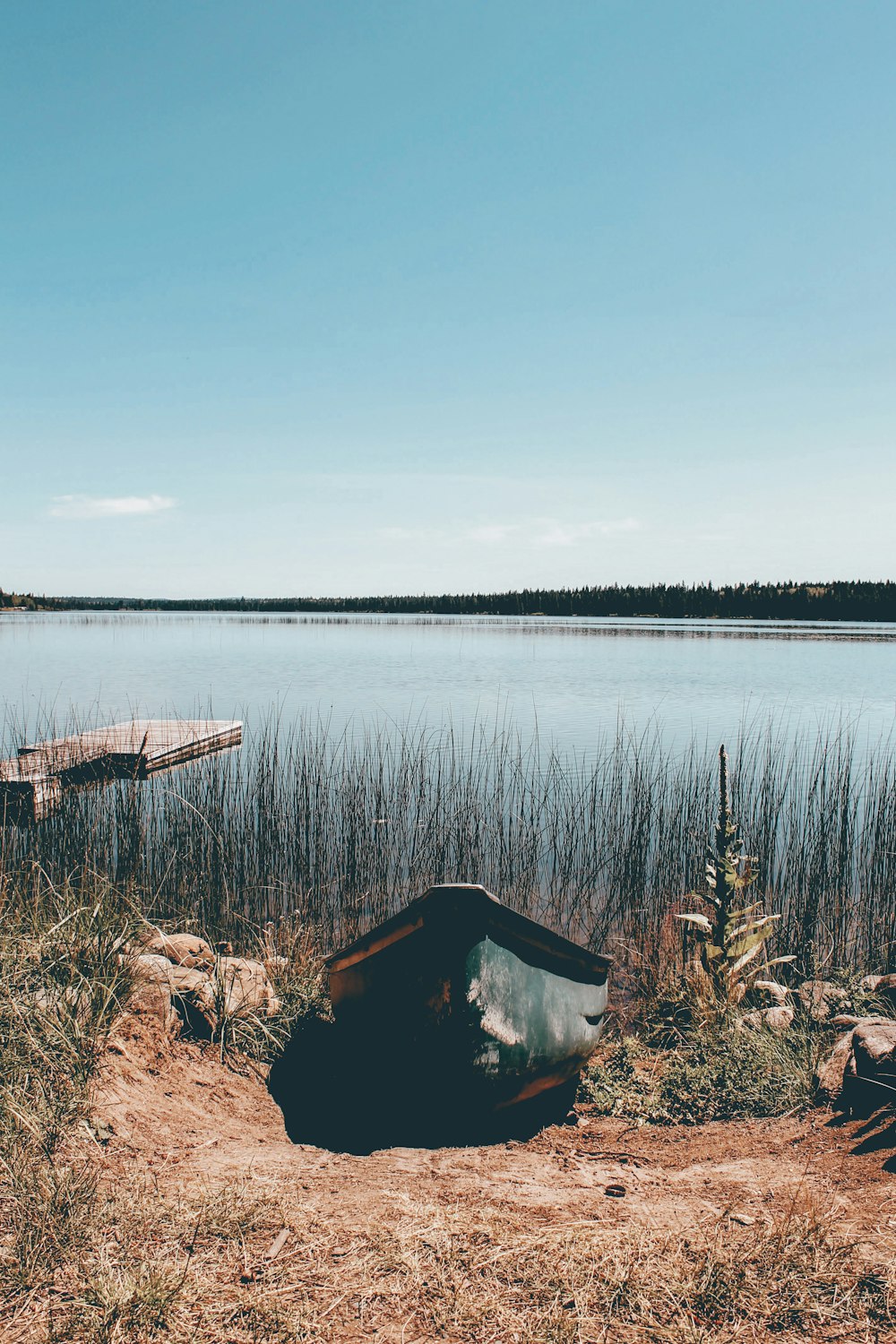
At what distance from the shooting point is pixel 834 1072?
3949mm

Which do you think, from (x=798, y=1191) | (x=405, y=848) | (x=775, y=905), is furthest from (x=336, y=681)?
(x=798, y=1191)

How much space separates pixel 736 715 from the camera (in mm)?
17719

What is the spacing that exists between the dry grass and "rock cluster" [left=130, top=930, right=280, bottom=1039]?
1.40 meters

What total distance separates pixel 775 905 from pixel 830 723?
993 cm

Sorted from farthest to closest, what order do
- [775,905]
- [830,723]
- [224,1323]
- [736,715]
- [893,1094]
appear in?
[736,715]
[830,723]
[775,905]
[893,1094]
[224,1323]

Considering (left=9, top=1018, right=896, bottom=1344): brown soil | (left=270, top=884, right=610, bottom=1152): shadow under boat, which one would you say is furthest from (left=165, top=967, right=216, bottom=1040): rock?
(left=270, top=884, right=610, bottom=1152): shadow under boat

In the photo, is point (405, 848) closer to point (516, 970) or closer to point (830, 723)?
point (516, 970)

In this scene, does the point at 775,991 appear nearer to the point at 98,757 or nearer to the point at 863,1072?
the point at 863,1072

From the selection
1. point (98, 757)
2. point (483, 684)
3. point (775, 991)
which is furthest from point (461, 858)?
point (483, 684)

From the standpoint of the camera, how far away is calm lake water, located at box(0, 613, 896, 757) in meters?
16.7

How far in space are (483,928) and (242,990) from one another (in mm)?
1628

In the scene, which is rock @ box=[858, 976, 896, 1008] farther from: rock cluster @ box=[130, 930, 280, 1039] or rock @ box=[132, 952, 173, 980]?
rock @ box=[132, 952, 173, 980]

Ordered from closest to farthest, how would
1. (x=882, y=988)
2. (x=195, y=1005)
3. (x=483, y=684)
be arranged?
(x=195, y=1005) < (x=882, y=988) < (x=483, y=684)

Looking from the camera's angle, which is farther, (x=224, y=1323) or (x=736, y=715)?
(x=736, y=715)
